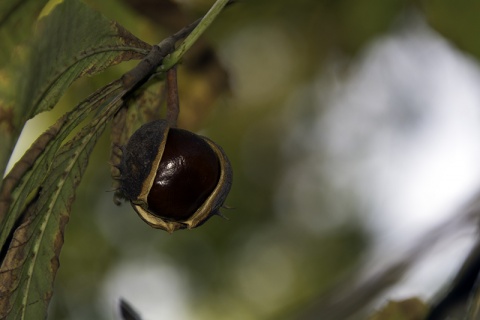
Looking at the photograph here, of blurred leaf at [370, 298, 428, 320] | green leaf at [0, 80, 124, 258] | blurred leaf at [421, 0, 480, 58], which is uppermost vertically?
blurred leaf at [421, 0, 480, 58]

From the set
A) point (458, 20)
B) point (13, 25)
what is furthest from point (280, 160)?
point (13, 25)

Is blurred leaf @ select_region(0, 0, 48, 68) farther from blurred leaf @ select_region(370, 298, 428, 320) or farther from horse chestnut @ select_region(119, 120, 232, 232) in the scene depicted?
blurred leaf @ select_region(370, 298, 428, 320)

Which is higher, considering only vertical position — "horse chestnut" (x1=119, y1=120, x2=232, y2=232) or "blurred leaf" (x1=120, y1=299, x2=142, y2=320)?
"horse chestnut" (x1=119, y1=120, x2=232, y2=232)

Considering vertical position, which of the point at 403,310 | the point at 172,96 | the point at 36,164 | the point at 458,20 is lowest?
the point at 403,310

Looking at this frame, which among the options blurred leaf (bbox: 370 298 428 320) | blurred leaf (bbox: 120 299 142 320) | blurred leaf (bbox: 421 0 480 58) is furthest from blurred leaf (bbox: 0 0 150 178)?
blurred leaf (bbox: 421 0 480 58)

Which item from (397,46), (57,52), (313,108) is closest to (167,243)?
(313,108)

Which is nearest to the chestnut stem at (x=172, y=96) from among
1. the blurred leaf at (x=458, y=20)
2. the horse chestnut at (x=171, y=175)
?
the horse chestnut at (x=171, y=175)

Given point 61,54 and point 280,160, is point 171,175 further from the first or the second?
point 280,160
